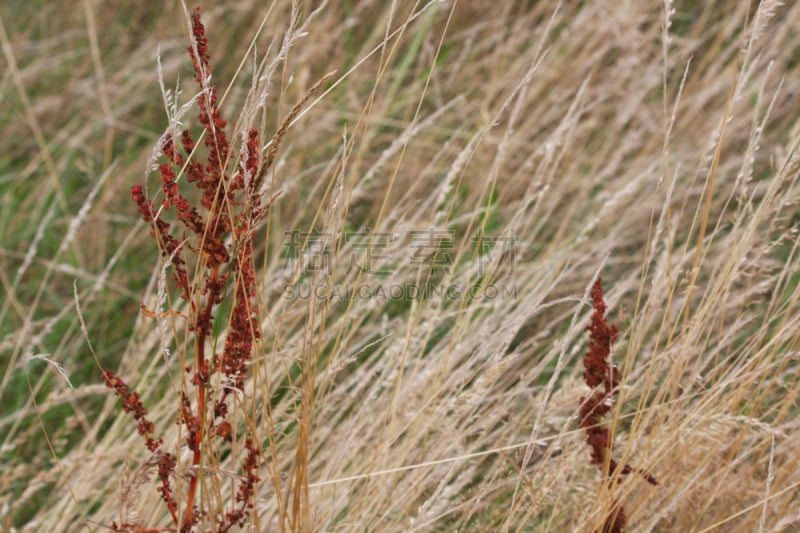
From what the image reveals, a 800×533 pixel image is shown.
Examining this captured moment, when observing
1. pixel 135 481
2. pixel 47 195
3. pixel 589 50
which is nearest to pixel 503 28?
pixel 589 50

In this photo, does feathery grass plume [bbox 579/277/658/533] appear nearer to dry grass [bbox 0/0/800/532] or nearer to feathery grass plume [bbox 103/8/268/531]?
dry grass [bbox 0/0/800/532]

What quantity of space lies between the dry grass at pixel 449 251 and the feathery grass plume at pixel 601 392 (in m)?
0.06

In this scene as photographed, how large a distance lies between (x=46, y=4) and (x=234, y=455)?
122 inches

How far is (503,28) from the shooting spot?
2.88 m

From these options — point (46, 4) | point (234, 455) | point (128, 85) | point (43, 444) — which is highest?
point (46, 4)

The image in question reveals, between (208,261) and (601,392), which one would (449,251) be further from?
(208,261)

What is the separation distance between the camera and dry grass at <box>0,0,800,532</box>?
1.47 m

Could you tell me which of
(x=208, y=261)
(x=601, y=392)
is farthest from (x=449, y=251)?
(x=208, y=261)

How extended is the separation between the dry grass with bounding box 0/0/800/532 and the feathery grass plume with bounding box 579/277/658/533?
6 cm

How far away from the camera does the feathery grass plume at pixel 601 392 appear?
1.24 meters

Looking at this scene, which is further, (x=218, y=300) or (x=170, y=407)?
(x=170, y=407)

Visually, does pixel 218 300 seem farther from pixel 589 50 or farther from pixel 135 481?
pixel 589 50

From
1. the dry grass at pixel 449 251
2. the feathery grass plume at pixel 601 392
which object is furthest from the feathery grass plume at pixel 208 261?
the feathery grass plume at pixel 601 392

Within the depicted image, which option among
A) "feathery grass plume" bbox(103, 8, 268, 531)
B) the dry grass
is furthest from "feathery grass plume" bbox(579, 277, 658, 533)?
"feathery grass plume" bbox(103, 8, 268, 531)
